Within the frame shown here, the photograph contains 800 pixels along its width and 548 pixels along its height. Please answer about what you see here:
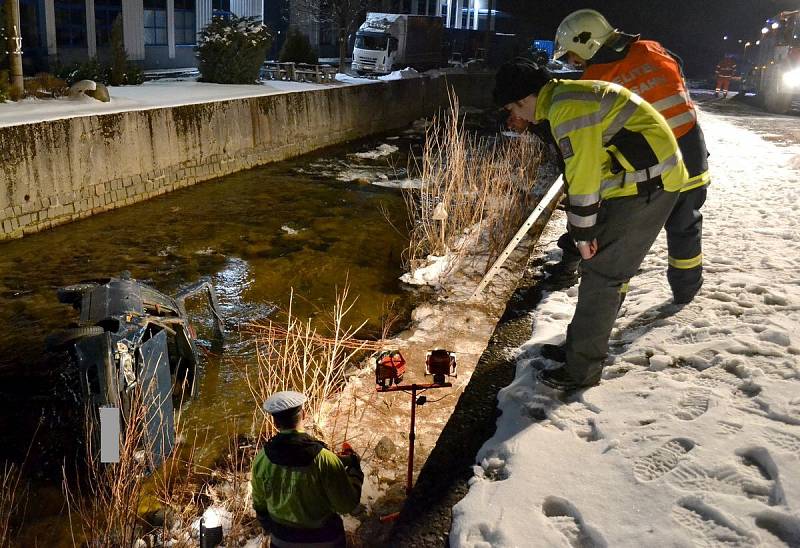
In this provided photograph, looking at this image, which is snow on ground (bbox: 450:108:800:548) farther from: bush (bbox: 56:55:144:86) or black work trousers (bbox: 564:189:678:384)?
bush (bbox: 56:55:144:86)

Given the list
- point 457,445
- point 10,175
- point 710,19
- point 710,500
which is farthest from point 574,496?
point 710,19

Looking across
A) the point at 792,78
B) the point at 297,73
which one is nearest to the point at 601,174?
the point at 297,73

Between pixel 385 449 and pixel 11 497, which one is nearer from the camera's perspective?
pixel 11 497

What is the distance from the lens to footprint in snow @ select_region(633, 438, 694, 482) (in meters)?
2.81

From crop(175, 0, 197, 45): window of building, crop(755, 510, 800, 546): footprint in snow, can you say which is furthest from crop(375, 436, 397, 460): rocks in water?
crop(175, 0, 197, 45): window of building

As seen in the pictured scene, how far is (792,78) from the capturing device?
60.3 ft

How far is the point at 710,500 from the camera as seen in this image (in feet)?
8.46

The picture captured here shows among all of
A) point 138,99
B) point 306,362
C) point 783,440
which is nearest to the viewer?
point 783,440

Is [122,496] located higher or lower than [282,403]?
lower

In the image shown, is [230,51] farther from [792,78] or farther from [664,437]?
[664,437]

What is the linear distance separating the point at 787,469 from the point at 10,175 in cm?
895

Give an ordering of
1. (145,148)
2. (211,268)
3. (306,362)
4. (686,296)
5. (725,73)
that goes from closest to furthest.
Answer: (686,296) → (306,362) → (211,268) → (145,148) → (725,73)

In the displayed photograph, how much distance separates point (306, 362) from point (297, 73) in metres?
16.2

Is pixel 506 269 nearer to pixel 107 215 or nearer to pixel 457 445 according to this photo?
pixel 457 445
